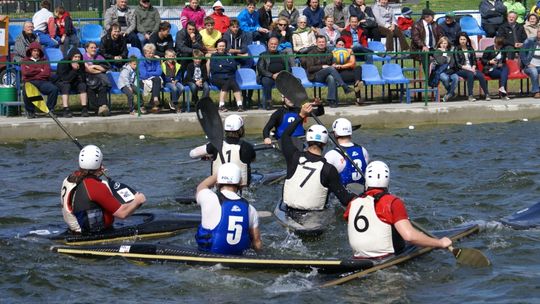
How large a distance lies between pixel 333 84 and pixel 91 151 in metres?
10.5

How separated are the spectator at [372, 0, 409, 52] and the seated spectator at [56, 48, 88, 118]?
22.0ft

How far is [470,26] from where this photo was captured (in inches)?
1051

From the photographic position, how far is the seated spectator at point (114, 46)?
22.5m

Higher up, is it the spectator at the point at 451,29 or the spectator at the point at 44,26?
the spectator at the point at 44,26

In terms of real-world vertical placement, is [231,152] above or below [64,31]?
below

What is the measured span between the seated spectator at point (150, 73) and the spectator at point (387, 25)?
17.3 ft

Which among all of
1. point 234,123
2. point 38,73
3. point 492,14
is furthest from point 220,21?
point 234,123

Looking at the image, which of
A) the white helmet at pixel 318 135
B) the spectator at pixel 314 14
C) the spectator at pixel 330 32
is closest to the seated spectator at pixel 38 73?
the spectator at pixel 330 32

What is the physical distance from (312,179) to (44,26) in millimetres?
11776

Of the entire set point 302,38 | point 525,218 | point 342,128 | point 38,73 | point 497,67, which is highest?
point 302,38

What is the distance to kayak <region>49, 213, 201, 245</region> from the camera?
1320cm

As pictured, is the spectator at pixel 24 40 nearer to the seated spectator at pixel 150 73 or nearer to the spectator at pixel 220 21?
the seated spectator at pixel 150 73

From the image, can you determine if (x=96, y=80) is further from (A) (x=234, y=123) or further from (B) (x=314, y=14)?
(A) (x=234, y=123)

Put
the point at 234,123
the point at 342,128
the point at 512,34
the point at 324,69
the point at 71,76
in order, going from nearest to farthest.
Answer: the point at 342,128, the point at 234,123, the point at 71,76, the point at 324,69, the point at 512,34
